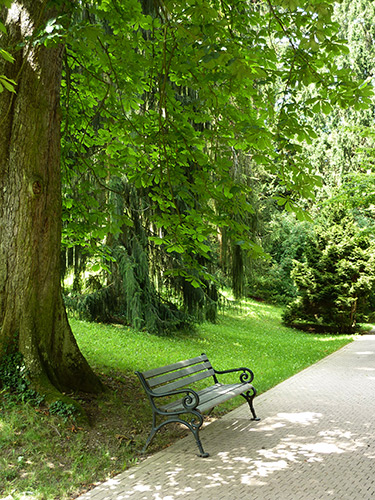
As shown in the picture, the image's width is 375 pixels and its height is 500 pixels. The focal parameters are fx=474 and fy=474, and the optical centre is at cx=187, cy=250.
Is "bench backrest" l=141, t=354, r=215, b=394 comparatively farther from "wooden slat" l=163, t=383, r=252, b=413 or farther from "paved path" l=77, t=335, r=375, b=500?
"paved path" l=77, t=335, r=375, b=500

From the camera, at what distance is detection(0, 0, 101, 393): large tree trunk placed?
5.45m

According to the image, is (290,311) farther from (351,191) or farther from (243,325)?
(351,191)

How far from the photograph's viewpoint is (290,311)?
2055cm

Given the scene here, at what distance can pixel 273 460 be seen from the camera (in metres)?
4.75

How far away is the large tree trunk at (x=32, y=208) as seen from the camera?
5.45 meters

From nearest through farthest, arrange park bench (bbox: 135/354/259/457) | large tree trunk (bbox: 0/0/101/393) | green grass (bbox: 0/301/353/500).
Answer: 1. green grass (bbox: 0/301/353/500)
2. park bench (bbox: 135/354/259/457)
3. large tree trunk (bbox: 0/0/101/393)

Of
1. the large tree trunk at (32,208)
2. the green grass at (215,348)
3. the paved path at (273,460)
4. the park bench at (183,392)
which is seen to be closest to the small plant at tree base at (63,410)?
the large tree trunk at (32,208)

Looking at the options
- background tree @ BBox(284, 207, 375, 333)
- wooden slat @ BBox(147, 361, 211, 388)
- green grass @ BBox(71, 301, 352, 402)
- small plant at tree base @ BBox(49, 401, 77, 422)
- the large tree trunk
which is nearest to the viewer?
small plant at tree base @ BBox(49, 401, 77, 422)

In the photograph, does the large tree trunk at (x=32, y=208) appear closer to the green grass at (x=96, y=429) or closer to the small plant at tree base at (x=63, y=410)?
the small plant at tree base at (x=63, y=410)

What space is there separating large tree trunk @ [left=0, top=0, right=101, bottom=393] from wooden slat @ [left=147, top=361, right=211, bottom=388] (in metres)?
1.18

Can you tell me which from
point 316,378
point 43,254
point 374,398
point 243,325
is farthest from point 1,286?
point 243,325

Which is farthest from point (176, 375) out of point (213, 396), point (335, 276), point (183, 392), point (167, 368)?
point (335, 276)

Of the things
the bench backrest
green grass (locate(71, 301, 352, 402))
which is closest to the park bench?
the bench backrest

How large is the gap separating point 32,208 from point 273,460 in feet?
12.4
